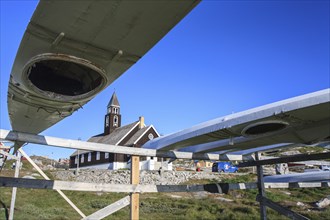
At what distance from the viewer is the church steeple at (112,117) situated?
49719mm

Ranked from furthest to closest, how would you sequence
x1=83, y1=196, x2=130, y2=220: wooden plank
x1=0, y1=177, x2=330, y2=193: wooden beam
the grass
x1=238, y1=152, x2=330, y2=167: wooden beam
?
the grass, x1=238, y1=152, x2=330, y2=167: wooden beam, x1=83, y1=196, x2=130, y2=220: wooden plank, x1=0, y1=177, x2=330, y2=193: wooden beam

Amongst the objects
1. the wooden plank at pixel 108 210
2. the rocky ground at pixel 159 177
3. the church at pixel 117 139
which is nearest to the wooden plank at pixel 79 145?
the wooden plank at pixel 108 210

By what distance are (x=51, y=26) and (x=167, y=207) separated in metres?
14.6

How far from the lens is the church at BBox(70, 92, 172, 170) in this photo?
40.5 m

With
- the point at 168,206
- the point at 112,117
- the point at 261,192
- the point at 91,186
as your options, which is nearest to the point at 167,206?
the point at 168,206

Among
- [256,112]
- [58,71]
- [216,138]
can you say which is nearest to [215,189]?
[216,138]

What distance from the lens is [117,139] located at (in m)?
43.0

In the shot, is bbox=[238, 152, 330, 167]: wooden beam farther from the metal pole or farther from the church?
the church

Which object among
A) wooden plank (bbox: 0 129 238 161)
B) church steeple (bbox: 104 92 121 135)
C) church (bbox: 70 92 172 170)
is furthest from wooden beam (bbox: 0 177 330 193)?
church steeple (bbox: 104 92 121 135)

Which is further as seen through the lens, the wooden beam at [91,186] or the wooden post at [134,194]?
the wooden post at [134,194]

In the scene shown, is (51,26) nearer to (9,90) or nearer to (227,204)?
(9,90)

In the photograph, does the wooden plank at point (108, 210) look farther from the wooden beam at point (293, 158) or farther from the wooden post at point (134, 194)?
the wooden beam at point (293, 158)

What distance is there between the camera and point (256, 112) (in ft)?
14.0

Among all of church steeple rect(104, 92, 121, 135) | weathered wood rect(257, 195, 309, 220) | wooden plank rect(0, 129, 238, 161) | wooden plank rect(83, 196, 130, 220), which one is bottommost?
weathered wood rect(257, 195, 309, 220)
